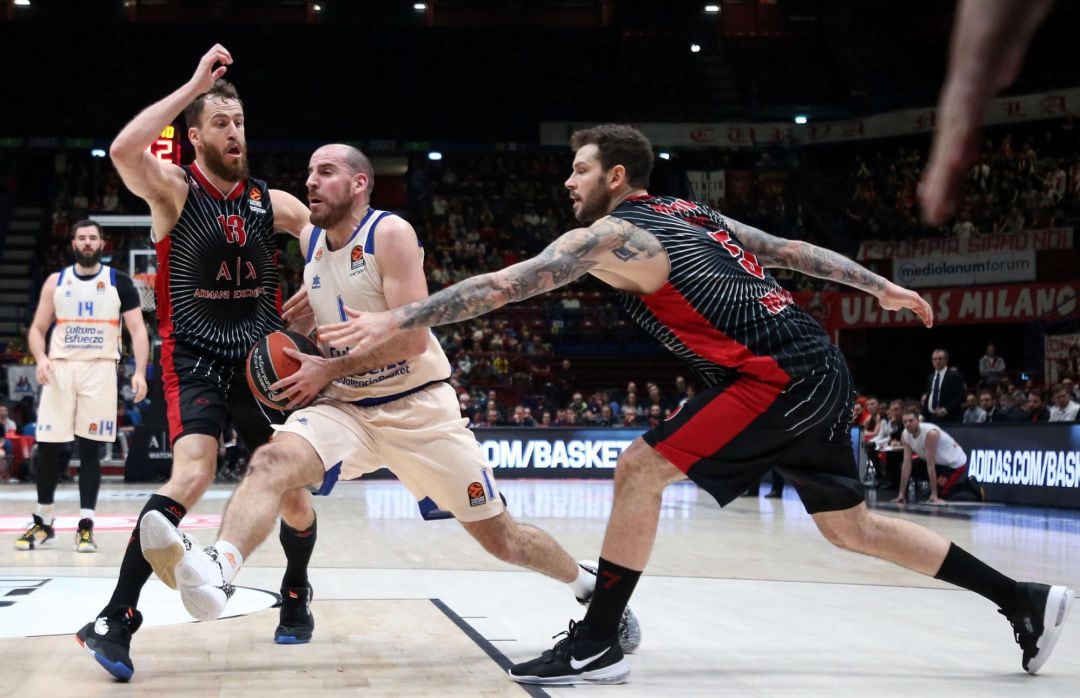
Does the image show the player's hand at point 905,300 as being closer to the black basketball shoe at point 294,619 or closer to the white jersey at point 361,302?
the white jersey at point 361,302

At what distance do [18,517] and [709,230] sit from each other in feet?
28.5

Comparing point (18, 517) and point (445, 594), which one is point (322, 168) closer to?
point (445, 594)

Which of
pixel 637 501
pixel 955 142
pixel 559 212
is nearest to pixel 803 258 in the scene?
pixel 637 501

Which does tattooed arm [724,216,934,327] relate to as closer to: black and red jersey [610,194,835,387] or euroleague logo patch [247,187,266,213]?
black and red jersey [610,194,835,387]

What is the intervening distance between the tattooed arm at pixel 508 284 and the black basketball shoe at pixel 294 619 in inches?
58.3

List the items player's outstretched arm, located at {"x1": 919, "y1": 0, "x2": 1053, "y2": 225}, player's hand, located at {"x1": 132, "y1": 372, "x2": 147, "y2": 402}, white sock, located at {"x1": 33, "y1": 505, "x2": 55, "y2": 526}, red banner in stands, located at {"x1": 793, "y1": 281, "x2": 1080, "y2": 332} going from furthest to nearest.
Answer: red banner in stands, located at {"x1": 793, "y1": 281, "x2": 1080, "y2": 332} → white sock, located at {"x1": 33, "y1": 505, "x2": 55, "y2": 526} → player's hand, located at {"x1": 132, "y1": 372, "x2": 147, "y2": 402} → player's outstretched arm, located at {"x1": 919, "y1": 0, "x2": 1053, "y2": 225}

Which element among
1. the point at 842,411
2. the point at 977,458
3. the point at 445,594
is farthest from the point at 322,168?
the point at 977,458

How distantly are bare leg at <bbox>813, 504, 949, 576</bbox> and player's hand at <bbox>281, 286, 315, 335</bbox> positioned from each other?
2.06m

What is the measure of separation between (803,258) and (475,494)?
1540 millimetres

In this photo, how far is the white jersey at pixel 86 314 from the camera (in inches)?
314

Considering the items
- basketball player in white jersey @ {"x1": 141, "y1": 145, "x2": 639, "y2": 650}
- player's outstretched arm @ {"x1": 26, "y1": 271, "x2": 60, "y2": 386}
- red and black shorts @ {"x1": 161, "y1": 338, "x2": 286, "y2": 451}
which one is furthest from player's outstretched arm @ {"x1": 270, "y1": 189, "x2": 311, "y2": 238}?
player's outstretched arm @ {"x1": 26, "y1": 271, "x2": 60, "y2": 386}

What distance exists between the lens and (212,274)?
4543 millimetres

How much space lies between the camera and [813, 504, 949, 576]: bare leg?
404 centimetres

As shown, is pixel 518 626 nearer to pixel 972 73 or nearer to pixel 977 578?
pixel 977 578
